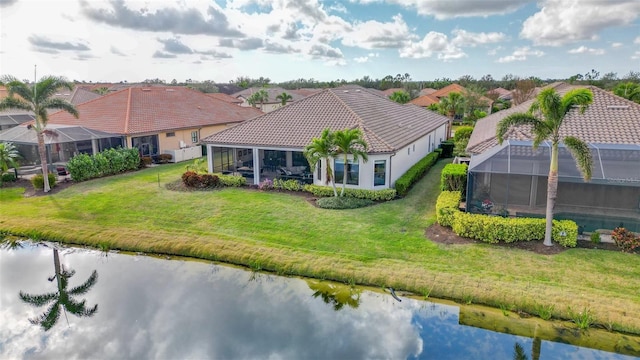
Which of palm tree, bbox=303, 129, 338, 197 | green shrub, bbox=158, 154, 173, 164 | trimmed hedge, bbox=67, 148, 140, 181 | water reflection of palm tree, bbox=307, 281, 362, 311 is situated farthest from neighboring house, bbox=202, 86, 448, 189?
water reflection of palm tree, bbox=307, 281, 362, 311

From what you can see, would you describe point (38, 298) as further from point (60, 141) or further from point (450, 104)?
point (450, 104)

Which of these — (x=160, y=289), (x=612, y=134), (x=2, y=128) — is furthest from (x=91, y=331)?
(x=2, y=128)

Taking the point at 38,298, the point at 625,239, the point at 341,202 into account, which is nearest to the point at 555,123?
the point at 625,239

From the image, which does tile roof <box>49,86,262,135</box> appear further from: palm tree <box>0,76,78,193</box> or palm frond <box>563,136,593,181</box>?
palm frond <box>563,136,593,181</box>

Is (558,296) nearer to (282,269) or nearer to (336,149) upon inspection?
(282,269)

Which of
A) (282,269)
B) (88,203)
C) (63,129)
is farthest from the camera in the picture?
(63,129)

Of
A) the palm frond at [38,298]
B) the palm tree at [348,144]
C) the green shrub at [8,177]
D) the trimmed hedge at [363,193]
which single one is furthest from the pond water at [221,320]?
the green shrub at [8,177]
